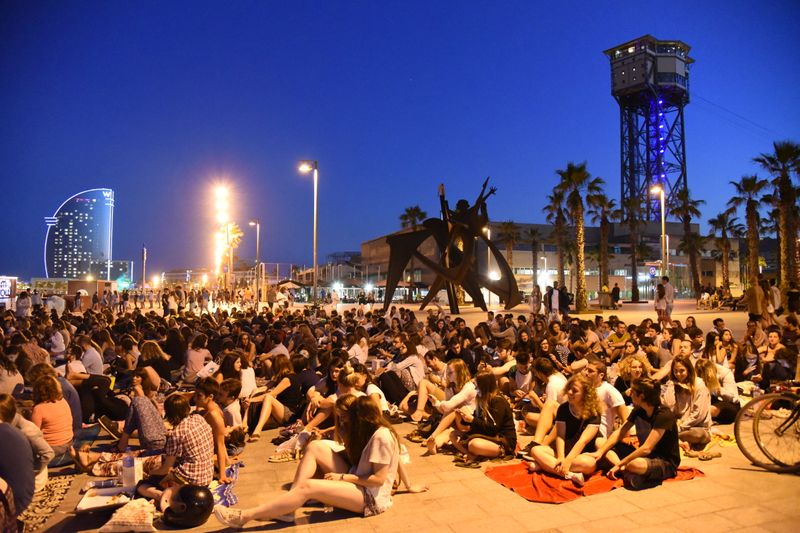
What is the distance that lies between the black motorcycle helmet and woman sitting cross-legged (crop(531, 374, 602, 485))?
10.9ft

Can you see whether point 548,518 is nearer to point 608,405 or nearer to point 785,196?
point 608,405

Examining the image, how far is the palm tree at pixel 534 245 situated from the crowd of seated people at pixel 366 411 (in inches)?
1919

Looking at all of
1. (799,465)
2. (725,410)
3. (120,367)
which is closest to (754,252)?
(725,410)

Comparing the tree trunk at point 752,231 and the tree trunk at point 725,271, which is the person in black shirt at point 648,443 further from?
the tree trunk at point 725,271

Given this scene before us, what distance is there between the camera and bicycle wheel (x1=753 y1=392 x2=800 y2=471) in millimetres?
5887

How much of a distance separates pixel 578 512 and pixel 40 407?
5.69 m

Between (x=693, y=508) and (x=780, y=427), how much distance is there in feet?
5.19

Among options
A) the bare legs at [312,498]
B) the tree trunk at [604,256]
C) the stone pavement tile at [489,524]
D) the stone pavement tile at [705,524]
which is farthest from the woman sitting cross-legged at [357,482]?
the tree trunk at [604,256]

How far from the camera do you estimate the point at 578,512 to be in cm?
513

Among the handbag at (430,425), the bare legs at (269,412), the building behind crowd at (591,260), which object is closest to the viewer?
the handbag at (430,425)

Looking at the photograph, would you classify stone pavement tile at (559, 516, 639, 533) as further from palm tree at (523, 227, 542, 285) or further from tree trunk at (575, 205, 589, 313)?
palm tree at (523, 227, 542, 285)

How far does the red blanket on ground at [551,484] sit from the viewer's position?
5488 millimetres

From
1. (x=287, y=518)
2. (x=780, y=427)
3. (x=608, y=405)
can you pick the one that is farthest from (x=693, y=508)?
(x=287, y=518)

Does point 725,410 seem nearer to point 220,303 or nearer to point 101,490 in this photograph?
point 101,490
